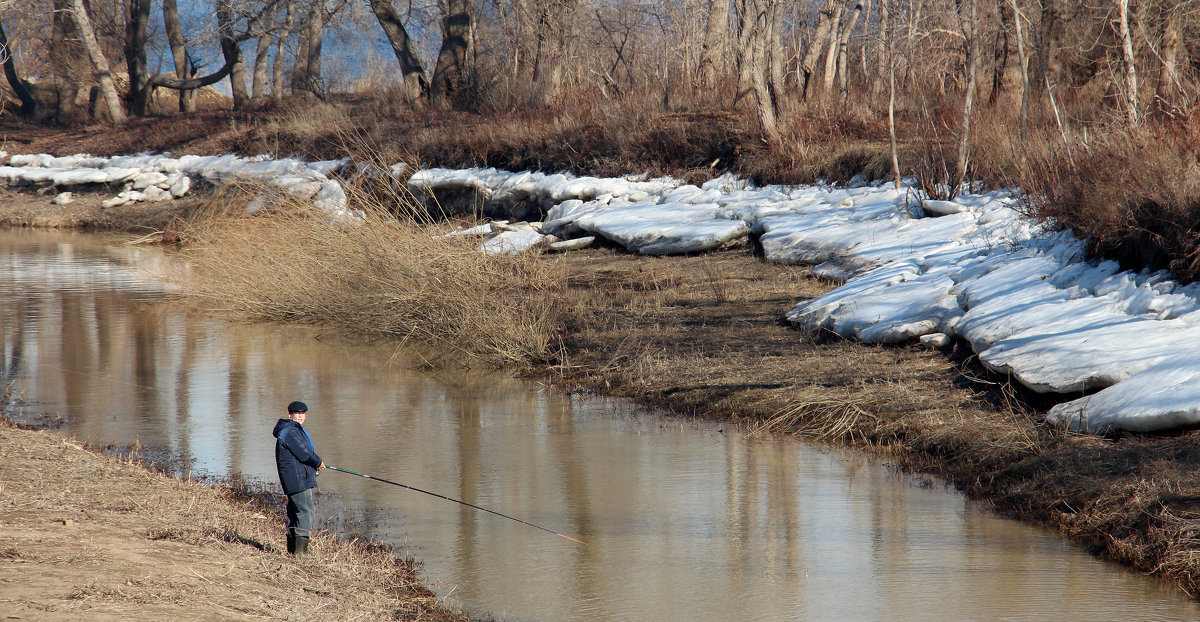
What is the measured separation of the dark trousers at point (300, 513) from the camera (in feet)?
16.4

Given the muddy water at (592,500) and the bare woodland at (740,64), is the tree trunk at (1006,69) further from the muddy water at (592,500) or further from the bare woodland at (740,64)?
the muddy water at (592,500)

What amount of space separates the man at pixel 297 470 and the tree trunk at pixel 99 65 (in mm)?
29867

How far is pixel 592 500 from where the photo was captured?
6.75 metres

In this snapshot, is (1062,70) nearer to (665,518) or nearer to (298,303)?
(298,303)

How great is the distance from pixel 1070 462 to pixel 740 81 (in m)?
15.5

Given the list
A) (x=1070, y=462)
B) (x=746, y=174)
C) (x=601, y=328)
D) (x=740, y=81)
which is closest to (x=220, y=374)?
(x=601, y=328)

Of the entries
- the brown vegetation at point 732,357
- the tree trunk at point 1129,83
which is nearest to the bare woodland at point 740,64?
the tree trunk at point 1129,83

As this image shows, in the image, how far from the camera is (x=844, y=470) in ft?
23.9

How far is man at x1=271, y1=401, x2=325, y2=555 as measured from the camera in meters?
4.92

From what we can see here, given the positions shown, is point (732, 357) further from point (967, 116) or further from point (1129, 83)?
point (967, 116)

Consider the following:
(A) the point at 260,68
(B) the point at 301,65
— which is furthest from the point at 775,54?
(A) the point at 260,68

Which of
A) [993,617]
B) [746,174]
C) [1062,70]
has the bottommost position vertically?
[993,617]

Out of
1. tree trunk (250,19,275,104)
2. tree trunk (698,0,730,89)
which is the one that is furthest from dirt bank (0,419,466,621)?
tree trunk (250,19,275,104)

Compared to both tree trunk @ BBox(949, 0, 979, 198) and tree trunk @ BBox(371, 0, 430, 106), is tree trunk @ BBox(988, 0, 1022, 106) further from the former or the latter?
tree trunk @ BBox(371, 0, 430, 106)
